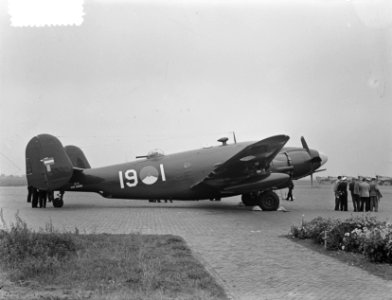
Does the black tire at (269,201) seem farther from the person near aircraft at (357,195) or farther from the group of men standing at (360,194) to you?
the person near aircraft at (357,195)

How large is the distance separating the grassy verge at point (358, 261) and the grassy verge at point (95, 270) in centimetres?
264

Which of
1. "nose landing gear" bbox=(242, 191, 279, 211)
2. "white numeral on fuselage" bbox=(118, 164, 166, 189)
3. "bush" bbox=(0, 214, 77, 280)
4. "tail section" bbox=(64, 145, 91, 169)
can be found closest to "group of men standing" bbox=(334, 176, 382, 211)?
"nose landing gear" bbox=(242, 191, 279, 211)

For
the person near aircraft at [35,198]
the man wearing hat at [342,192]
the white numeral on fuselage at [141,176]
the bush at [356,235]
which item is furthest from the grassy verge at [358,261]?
the person near aircraft at [35,198]

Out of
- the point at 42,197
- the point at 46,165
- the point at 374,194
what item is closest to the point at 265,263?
the point at 374,194

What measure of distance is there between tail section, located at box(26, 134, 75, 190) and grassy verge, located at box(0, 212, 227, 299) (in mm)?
12110

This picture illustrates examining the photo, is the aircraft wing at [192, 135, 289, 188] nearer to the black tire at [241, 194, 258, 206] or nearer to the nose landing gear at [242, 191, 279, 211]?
the nose landing gear at [242, 191, 279, 211]

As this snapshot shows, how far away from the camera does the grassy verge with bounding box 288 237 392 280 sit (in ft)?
23.8

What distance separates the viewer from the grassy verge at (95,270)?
5809 millimetres

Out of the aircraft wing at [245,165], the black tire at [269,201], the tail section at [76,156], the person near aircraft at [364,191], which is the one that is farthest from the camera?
the tail section at [76,156]

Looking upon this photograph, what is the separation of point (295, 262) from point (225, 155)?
45.5 ft

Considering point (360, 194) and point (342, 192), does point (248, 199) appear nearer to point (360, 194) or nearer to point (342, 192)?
point (342, 192)

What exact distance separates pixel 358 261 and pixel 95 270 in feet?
14.7

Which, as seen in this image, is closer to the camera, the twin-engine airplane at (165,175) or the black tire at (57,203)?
the twin-engine airplane at (165,175)

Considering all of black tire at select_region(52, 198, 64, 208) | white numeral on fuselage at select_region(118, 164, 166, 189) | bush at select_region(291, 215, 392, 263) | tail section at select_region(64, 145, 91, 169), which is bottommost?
black tire at select_region(52, 198, 64, 208)
